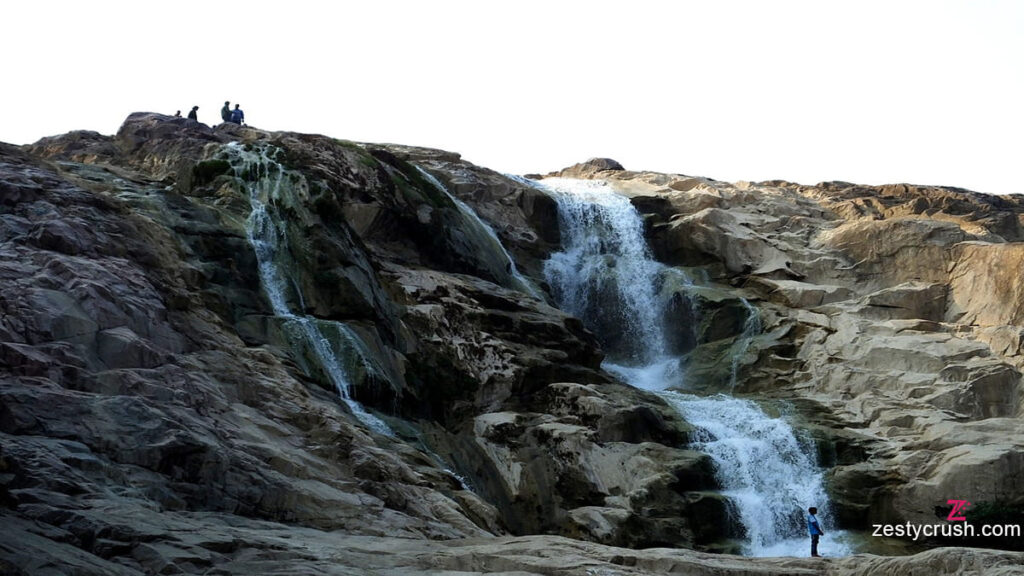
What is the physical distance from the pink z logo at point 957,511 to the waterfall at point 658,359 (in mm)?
2898

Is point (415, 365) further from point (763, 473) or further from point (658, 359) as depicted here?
point (658, 359)

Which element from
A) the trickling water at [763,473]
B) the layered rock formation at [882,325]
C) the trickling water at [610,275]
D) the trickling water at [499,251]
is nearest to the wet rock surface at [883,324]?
the layered rock formation at [882,325]

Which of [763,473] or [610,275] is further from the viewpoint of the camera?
[610,275]

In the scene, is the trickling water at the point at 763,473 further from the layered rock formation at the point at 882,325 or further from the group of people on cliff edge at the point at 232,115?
the group of people on cliff edge at the point at 232,115

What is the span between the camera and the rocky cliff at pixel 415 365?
1497 cm

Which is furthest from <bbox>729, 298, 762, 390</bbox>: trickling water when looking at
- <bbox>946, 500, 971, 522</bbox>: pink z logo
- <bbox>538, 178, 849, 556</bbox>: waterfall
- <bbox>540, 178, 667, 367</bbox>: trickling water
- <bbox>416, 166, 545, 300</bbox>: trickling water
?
<bbox>946, 500, 971, 522</bbox>: pink z logo

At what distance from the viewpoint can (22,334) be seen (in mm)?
17984

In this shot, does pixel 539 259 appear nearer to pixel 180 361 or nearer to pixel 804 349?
pixel 804 349

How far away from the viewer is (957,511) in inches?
1026

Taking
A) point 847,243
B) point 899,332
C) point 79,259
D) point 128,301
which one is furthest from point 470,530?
point 847,243

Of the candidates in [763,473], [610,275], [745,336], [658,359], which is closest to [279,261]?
[763,473]

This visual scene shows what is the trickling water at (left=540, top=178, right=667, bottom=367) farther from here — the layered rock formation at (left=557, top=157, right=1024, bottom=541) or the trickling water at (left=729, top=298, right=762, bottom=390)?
the trickling water at (left=729, top=298, right=762, bottom=390)

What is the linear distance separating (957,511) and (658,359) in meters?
12.5

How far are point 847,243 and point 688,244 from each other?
580 cm
